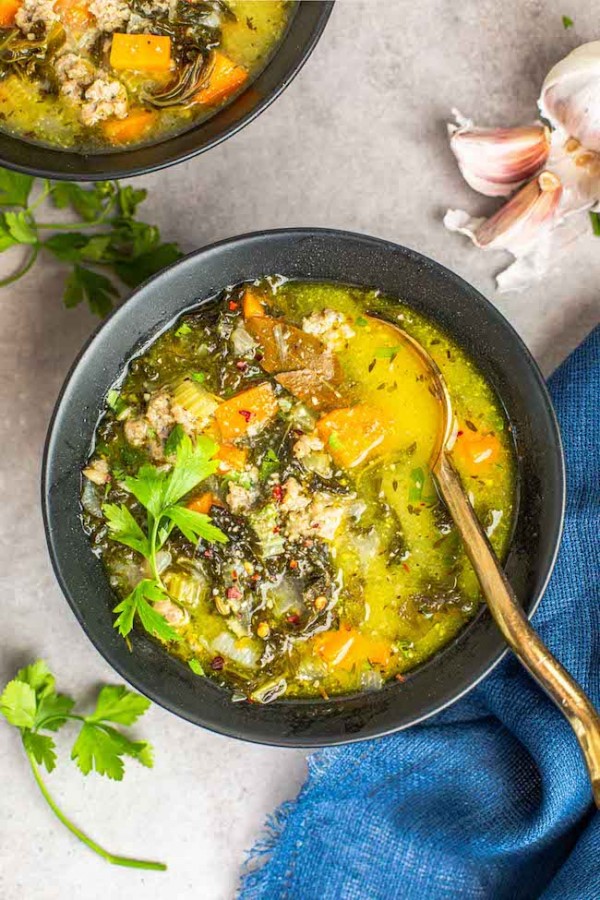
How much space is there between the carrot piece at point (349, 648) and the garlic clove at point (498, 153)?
6.00 ft

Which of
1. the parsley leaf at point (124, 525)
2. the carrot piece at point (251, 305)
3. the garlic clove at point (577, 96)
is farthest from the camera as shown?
the garlic clove at point (577, 96)

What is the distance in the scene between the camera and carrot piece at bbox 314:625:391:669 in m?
3.33

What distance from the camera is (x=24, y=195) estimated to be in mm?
3654

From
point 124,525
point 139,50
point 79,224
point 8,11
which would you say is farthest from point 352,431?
point 8,11

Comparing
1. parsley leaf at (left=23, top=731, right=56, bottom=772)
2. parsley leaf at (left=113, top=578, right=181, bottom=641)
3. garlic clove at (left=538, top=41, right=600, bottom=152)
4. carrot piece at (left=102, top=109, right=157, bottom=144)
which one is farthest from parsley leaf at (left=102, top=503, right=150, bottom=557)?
garlic clove at (left=538, top=41, right=600, bottom=152)

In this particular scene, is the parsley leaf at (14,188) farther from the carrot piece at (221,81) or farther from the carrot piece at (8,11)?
the carrot piece at (221,81)

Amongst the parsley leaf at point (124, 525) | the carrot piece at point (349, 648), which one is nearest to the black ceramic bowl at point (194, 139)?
the parsley leaf at point (124, 525)

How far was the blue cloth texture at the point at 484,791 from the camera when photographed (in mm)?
3600

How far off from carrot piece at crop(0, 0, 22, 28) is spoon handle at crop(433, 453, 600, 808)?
2186 mm

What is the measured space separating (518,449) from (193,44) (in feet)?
6.04

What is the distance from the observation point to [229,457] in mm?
3334

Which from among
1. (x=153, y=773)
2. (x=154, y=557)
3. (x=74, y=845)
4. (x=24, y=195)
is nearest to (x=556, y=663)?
(x=154, y=557)

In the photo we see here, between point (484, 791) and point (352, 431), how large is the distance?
1.56 m

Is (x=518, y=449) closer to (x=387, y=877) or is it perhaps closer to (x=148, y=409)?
(x=148, y=409)
